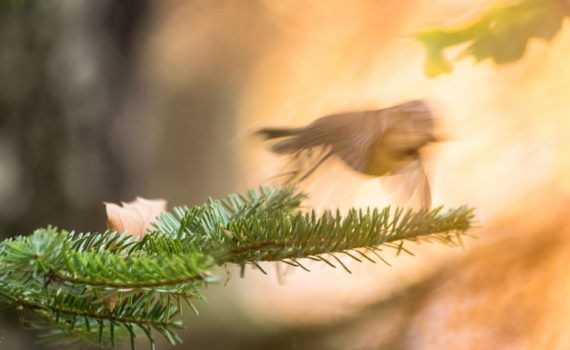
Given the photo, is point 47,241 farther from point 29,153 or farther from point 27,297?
point 29,153

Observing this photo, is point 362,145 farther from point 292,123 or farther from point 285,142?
point 292,123

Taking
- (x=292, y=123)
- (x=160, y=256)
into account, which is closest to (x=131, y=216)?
(x=160, y=256)

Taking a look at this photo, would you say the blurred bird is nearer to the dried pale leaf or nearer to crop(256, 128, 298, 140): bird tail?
crop(256, 128, 298, 140): bird tail

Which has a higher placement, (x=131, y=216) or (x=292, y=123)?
(x=292, y=123)

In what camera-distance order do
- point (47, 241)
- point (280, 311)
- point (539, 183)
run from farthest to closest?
point (280, 311) → point (539, 183) → point (47, 241)

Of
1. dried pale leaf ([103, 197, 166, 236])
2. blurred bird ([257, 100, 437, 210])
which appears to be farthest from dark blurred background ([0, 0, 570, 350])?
dried pale leaf ([103, 197, 166, 236])

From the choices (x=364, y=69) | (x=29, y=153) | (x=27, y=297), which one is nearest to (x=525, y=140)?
(x=364, y=69)
